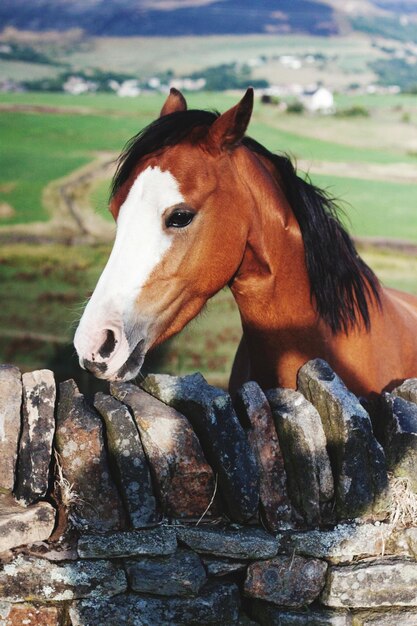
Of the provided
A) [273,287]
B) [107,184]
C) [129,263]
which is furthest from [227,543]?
[107,184]

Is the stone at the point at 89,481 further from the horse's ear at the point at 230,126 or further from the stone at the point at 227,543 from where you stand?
the horse's ear at the point at 230,126

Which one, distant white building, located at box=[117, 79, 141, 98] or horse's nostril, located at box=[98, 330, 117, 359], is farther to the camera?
distant white building, located at box=[117, 79, 141, 98]

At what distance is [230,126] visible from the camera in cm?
244

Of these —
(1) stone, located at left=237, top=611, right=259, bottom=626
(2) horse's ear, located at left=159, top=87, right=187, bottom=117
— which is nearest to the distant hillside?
(2) horse's ear, located at left=159, top=87, right=187, bottom=117

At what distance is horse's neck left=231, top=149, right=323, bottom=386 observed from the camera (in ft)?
8.71

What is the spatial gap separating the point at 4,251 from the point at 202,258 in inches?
197

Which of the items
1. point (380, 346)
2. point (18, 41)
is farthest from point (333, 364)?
point (18, 41)

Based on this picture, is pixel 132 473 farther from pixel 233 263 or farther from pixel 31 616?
pixel 233 263

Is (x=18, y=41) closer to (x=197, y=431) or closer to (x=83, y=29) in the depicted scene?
(x=83, y=29)

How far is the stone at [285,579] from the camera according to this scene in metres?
1.90

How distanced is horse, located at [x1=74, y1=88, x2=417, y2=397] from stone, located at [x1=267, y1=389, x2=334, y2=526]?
21.3 inches

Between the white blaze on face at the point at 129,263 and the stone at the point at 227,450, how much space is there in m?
0.35

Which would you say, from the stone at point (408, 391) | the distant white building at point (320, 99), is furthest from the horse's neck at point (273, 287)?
the distant white building at point (320, 99)

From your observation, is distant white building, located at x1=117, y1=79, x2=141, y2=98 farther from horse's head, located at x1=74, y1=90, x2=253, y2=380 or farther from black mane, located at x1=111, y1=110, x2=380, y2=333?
horse's head, located at x1=74, y1=90, x2=253, y2=380
